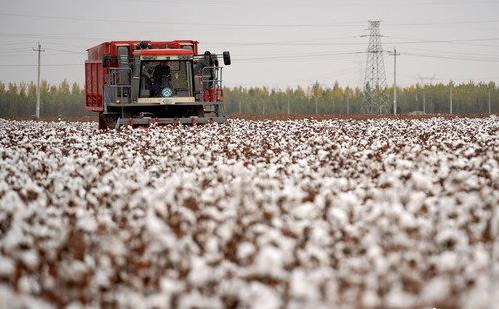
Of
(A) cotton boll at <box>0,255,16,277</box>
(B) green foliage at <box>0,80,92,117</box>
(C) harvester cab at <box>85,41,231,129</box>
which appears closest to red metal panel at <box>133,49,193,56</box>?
(C) harvester cab at <box>85,41,231,129</box>

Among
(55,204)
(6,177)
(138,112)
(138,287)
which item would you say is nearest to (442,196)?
(55,204)

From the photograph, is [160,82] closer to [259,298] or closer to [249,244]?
[249,244]

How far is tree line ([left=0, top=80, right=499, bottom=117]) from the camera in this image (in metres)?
81.0

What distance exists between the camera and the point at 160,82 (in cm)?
3127

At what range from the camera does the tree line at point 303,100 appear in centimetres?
8100

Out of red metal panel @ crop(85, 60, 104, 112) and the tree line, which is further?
the tree line

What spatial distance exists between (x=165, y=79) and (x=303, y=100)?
54717 mm

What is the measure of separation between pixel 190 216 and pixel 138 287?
194cm

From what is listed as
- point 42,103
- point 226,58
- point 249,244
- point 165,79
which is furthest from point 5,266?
point 42,103

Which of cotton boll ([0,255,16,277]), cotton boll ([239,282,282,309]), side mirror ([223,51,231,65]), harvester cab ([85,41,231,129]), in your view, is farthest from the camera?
harvester cab ([85,41,231,129])

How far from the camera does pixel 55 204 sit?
33.1 feet

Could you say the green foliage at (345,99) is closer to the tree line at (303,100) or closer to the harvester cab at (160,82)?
the tree line at (303,100)

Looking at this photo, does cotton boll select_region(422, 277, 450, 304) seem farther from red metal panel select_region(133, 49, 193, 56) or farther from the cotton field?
red metal panel select_region(133, 49, 193, 56)

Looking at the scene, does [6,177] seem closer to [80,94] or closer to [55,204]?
[55,204]
